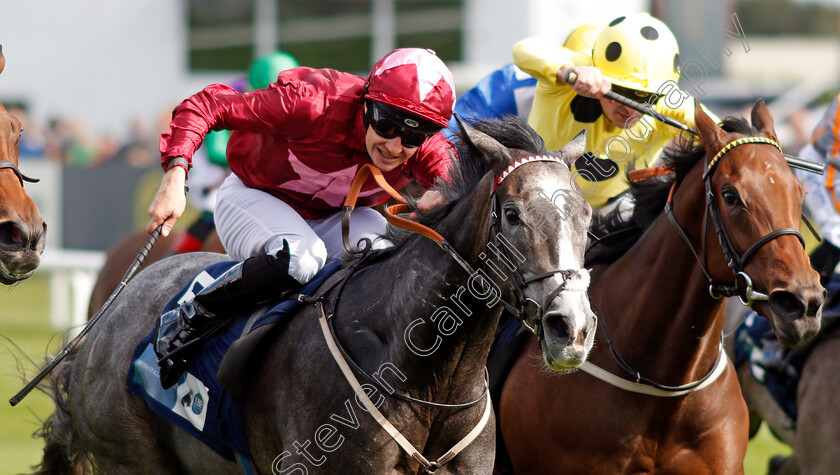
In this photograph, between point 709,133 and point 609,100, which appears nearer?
point 709,133

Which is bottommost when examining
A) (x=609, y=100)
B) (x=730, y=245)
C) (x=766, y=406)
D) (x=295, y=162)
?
(x=766, y=406)

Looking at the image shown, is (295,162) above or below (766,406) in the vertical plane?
above

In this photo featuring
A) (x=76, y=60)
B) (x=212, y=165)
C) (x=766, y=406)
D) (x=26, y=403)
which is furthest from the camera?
(x=76, y=60)

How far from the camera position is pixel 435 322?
3211 millimetres

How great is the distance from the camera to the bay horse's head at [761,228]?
3.41m

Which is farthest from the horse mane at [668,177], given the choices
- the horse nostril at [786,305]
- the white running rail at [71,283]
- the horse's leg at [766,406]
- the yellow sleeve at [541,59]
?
the white running rail at [71,283]

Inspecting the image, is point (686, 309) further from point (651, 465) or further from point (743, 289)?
point (651, 465)

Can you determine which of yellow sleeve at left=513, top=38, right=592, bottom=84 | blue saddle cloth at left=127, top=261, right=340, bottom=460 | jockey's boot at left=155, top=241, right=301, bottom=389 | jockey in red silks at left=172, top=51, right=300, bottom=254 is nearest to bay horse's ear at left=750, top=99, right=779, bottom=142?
yellow sleeve at left=513, top=38, right=592, bottom=84

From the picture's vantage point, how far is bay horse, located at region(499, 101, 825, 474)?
355 cm

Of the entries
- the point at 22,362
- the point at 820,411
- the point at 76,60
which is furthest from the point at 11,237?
the point at 76,60

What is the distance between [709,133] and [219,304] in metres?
1.92

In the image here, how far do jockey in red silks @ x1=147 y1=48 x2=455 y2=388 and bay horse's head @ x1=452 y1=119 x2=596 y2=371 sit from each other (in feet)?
1.48

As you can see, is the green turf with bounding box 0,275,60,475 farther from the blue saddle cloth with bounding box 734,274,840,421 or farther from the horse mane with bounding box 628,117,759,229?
the blue saddle cloth with bounding box 734,274,840,421

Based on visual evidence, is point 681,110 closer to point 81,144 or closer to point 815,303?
point 815,303
